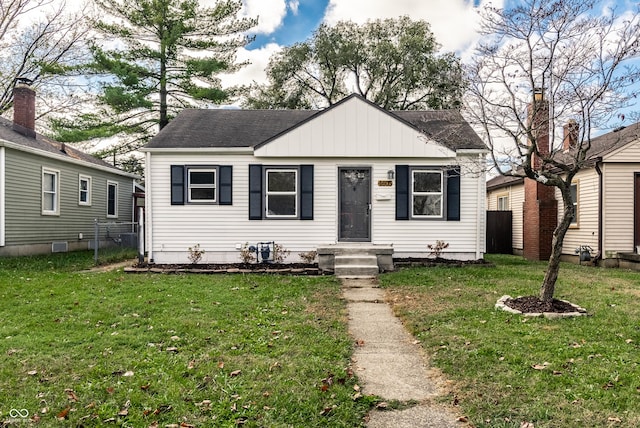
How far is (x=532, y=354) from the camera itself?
4.23 metres

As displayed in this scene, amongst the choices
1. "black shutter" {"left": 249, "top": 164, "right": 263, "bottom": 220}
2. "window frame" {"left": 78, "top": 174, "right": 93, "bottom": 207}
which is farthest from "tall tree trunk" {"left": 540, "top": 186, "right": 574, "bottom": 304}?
"window frame" {"left": 78, "top": 174, "right": 93, "bottom": 207}

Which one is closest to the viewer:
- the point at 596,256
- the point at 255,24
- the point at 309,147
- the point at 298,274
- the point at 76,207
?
the point at 298,274

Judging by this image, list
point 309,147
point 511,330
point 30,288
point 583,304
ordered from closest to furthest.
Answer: point 511,330 → point 583,304 → point 30,288 → point 309,147

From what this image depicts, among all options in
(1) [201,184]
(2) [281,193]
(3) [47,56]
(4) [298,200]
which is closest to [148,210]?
(1) [201,184]

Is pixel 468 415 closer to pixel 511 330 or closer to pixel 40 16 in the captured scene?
pixel 511 330

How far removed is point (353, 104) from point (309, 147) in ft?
5.15

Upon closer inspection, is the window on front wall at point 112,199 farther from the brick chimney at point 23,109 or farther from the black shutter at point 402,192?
the black shutter at point 402,192

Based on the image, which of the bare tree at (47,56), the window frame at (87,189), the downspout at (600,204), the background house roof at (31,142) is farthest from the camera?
the bare tree at (47,56)

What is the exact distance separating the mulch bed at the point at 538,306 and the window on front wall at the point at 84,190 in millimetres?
15382

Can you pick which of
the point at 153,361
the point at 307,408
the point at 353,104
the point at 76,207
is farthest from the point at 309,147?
the point at 76,207

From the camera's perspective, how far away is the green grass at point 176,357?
3.21 m

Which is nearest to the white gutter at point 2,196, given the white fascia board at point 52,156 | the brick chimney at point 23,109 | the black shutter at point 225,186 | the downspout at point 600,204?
the white fascia board at point 52,156

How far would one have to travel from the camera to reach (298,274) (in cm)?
1016

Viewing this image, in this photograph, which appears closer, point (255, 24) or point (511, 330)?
point (511, 330)
